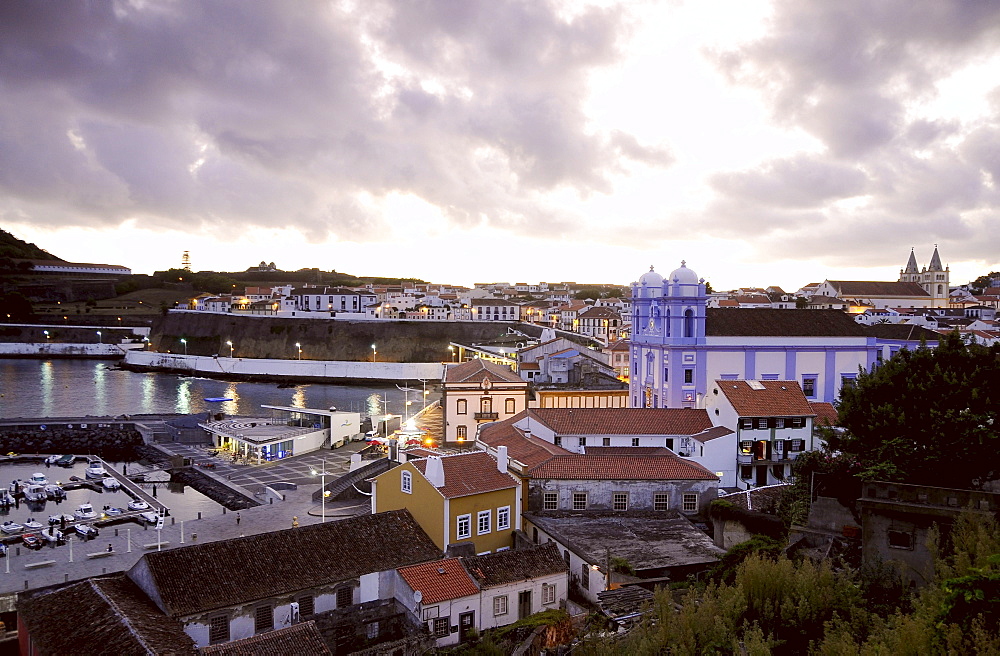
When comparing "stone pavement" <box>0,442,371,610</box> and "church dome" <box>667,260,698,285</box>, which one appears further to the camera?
"church dome" <box>667,260,698,285</box>

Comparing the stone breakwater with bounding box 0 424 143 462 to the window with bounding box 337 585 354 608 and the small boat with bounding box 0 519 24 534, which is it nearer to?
the small boat with bounding box 0 519 24 534

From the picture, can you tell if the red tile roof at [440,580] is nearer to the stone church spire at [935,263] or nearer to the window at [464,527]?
the window at [464,527]

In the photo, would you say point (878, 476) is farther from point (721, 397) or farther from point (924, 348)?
point (721, 397)

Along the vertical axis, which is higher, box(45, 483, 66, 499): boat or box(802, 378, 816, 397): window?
box(802, 378, 816, 397): window

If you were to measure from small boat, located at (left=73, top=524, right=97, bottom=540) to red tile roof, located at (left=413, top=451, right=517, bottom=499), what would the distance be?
40.2 ft

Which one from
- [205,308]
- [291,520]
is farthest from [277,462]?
[205,308]

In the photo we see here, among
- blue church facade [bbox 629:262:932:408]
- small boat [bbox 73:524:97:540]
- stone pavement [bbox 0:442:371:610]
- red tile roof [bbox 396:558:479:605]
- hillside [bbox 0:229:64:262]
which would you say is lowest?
small boat [bbox 73:524:97:540]

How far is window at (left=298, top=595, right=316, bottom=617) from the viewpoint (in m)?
12.9

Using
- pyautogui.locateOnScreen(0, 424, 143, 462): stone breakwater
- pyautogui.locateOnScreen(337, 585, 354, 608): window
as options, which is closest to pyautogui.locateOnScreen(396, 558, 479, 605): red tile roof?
pyautogui.locateOnScreen(337, 585, 354, 608): window

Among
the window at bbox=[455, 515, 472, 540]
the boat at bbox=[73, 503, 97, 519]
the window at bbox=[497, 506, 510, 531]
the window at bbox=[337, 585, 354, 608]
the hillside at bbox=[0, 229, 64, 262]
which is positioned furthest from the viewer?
the hillside at bbox=[0, 229, 64, 262]

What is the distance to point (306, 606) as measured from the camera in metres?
13.0

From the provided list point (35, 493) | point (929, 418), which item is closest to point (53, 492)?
point (35, 493)

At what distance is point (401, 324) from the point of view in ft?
244

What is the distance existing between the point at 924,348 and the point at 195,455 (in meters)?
30.1
